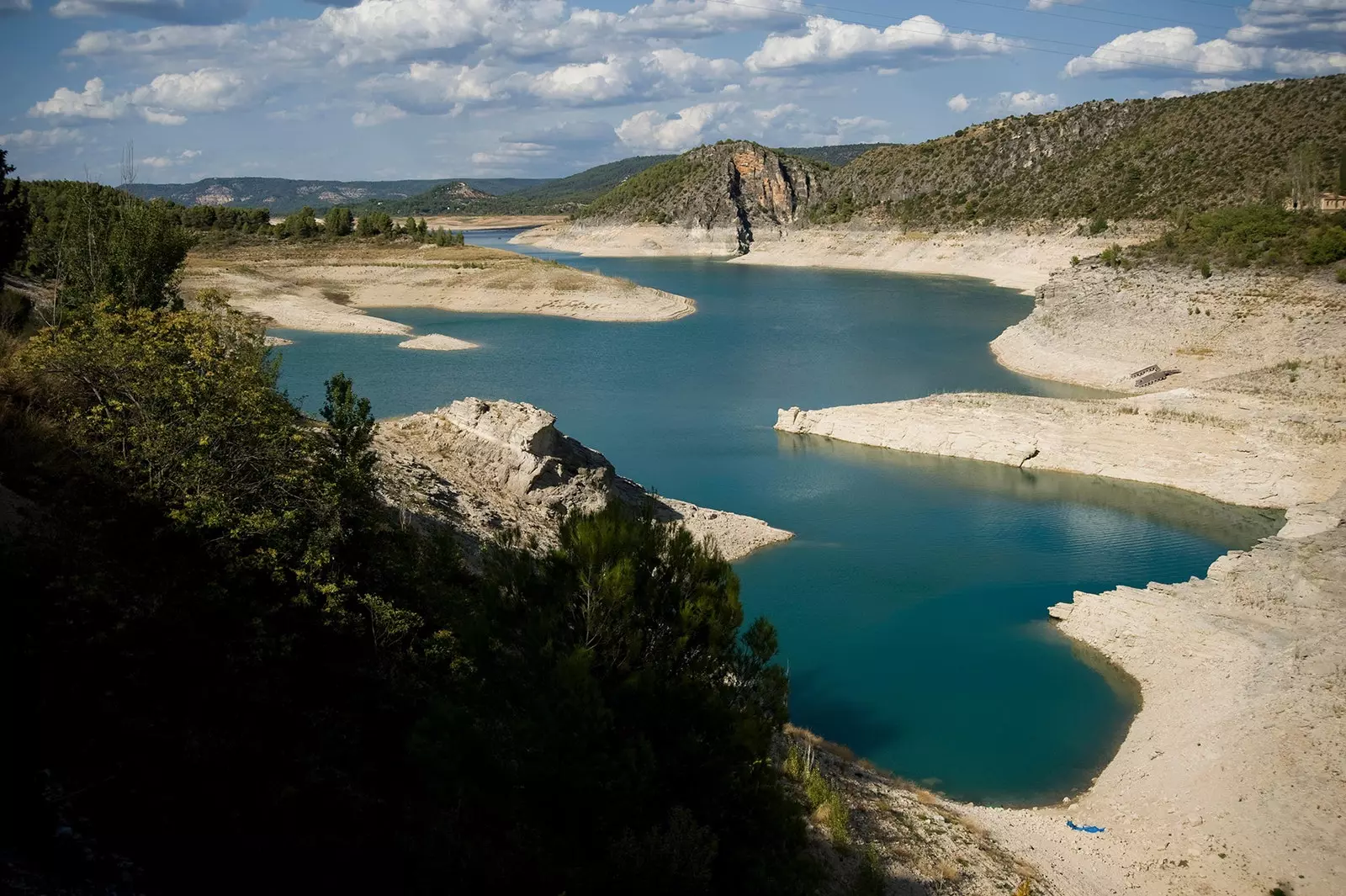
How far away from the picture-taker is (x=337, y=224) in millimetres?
108375

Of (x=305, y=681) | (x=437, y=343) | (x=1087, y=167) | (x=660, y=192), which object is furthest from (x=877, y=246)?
(x=305, y=681)

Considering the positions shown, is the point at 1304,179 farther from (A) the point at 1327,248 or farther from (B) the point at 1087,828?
(B) the point at 1087,828

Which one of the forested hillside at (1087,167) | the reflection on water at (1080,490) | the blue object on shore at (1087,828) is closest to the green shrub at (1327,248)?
the reflection on water at (1080,490)

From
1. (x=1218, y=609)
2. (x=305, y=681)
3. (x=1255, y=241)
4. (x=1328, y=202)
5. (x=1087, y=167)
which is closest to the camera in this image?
(x=305, y=681)

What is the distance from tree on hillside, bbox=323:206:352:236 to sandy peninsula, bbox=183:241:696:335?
37.5ft

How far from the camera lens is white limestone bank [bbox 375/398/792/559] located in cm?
2217

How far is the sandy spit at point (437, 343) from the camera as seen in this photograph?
59.5 meters

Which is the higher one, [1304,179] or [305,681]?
[1304,179]

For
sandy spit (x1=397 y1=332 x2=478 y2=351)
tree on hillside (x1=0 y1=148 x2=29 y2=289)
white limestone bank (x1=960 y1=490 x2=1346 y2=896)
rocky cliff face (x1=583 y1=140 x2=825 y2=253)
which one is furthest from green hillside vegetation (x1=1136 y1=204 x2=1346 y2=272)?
rocky cliff face (x1=583 y1=140 x2=825 y2=253)

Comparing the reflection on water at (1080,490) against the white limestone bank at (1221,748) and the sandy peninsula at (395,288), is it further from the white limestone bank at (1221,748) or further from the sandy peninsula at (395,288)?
the sandy peninsula at (395,288)

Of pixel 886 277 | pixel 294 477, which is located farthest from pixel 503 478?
pixel 886 277

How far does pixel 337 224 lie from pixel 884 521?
93.2 m

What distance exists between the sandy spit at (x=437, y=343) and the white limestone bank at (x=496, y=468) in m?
34.6

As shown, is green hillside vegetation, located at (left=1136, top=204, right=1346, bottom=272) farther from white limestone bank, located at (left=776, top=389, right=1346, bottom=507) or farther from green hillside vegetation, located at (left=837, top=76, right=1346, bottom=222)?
green hillside vegetation, located at (left=837, top=76, right=1346, bottom=222)
